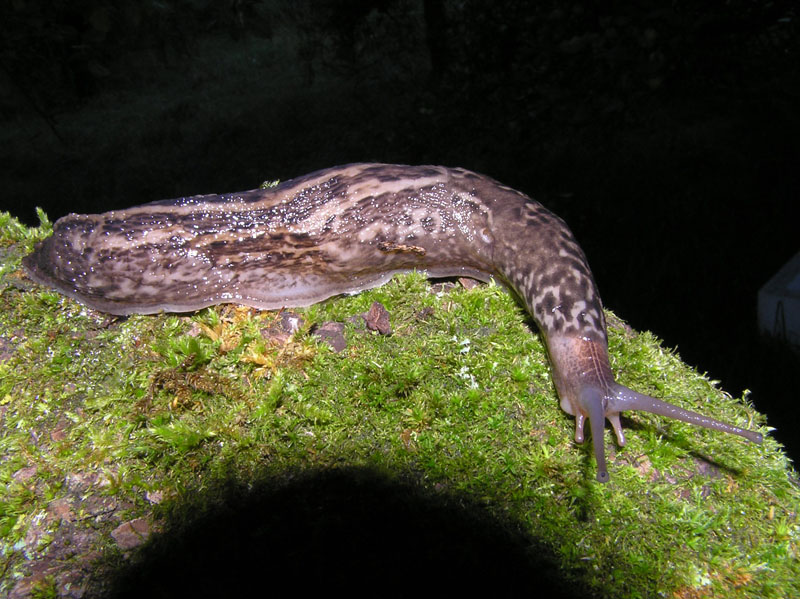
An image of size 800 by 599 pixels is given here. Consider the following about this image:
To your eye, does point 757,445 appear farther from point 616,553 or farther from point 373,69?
point 373,69

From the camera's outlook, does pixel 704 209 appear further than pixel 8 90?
No

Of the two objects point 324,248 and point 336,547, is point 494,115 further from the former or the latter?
point 336,547

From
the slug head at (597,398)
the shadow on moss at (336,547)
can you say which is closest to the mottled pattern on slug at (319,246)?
the slug head at (597,398)

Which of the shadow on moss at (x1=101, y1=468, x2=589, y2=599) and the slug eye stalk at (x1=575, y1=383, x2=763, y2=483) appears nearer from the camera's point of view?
the shadow on moss at (x1=101, y1=468, x2=589, y2=599)

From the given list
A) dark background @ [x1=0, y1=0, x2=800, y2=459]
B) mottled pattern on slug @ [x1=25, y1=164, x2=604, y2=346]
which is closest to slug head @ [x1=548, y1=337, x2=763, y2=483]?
mottled pattern on slug @ [x1=25, y1=164, x2=604, y2=346]

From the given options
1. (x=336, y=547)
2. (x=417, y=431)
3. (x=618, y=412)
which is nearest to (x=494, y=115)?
(x=618, y=412)

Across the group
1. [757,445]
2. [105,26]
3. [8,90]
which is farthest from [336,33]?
[757,445]

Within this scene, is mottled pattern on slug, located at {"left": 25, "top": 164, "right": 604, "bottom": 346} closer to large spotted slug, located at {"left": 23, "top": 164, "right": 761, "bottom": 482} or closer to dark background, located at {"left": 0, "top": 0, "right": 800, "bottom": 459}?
large spotted slug, located at {"left": 23, "top": 164, "right": 761, "bottom": 482}
